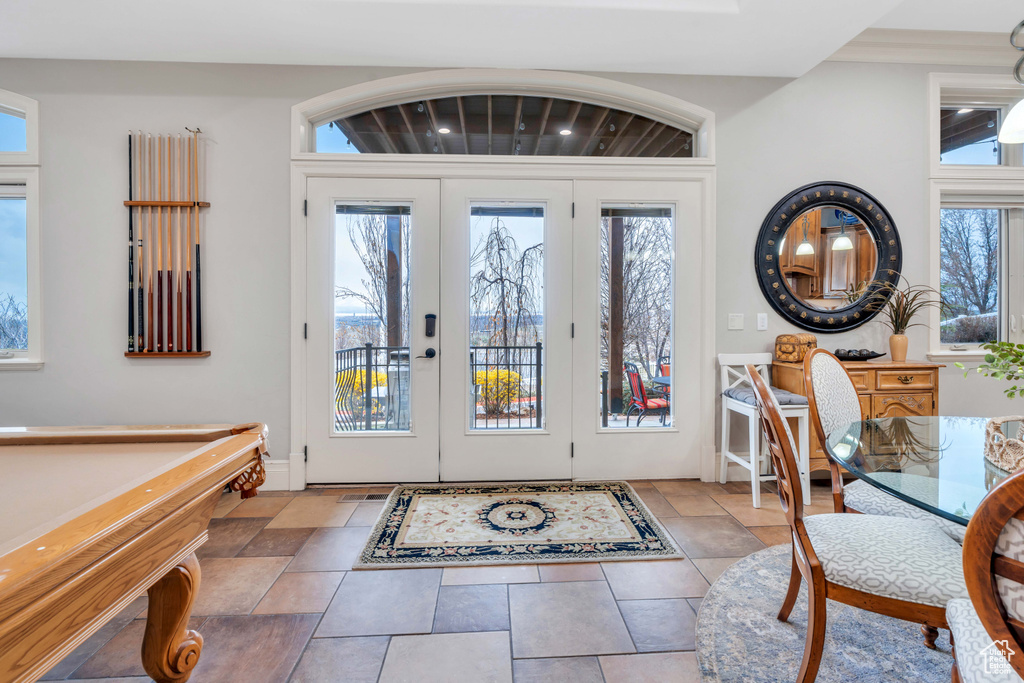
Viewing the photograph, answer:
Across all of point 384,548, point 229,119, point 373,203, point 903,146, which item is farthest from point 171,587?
point 903,146

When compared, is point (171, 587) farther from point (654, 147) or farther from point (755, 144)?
point (755, 144)

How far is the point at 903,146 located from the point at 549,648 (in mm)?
3934

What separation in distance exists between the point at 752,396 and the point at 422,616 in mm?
2199

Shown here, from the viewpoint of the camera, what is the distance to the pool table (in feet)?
2.33

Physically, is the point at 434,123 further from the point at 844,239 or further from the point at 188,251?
the point at 844,239

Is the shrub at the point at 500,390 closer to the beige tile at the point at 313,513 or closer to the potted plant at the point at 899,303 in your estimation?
the beige tile at the point at 313,513

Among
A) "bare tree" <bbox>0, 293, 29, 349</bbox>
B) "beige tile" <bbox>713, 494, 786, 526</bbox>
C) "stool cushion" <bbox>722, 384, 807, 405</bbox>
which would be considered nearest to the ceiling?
"bare tree" <bbox>0, 293, 29, 349</bbox>

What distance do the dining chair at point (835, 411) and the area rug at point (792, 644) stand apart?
403 mm

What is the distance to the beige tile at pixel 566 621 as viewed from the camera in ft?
5.25

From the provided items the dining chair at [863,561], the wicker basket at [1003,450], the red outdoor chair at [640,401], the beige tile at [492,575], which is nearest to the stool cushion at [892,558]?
the dining chair at [863,561]

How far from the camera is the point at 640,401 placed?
3301 millimetres

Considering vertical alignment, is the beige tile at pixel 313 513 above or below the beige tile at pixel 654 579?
above

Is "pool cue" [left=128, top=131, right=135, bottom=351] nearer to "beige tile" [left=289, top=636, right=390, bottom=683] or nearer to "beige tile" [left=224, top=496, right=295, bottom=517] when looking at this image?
"beige tile" [left=224, top=496, right=295, bottom=517]

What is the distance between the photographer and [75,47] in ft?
9.43
